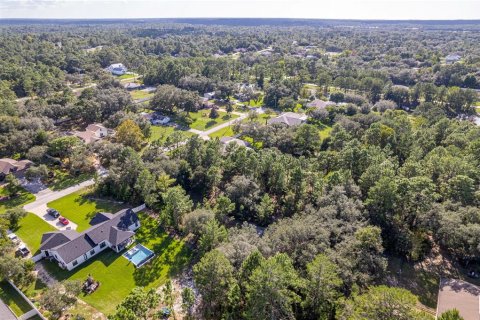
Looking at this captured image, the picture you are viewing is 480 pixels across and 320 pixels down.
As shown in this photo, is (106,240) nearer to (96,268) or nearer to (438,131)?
(96,268)

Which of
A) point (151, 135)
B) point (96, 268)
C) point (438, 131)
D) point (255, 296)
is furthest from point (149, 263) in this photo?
point (438, 131)

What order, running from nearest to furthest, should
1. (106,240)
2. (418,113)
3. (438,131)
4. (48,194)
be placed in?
1. (106,240)
2. (48,194)
3. (438,131)
4. (418,113)

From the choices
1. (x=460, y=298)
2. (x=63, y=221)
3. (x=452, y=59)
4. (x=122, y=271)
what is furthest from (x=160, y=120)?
(x=452, y=59)

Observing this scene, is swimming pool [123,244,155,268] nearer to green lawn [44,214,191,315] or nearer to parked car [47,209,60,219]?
green lawn [44,214,191,315]

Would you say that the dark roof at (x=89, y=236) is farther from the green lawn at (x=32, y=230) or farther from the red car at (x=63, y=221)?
the red car at (x=63, y=221)

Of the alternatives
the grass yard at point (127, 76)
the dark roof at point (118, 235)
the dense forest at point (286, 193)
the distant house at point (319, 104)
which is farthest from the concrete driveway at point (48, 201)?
the grass yard at point (127, 76)

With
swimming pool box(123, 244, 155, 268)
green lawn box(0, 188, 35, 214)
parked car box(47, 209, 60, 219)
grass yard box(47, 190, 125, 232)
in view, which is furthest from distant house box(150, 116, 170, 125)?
swimming pool box(123, 244, 155, 268)

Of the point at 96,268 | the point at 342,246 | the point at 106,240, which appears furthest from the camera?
the point at 106,240
